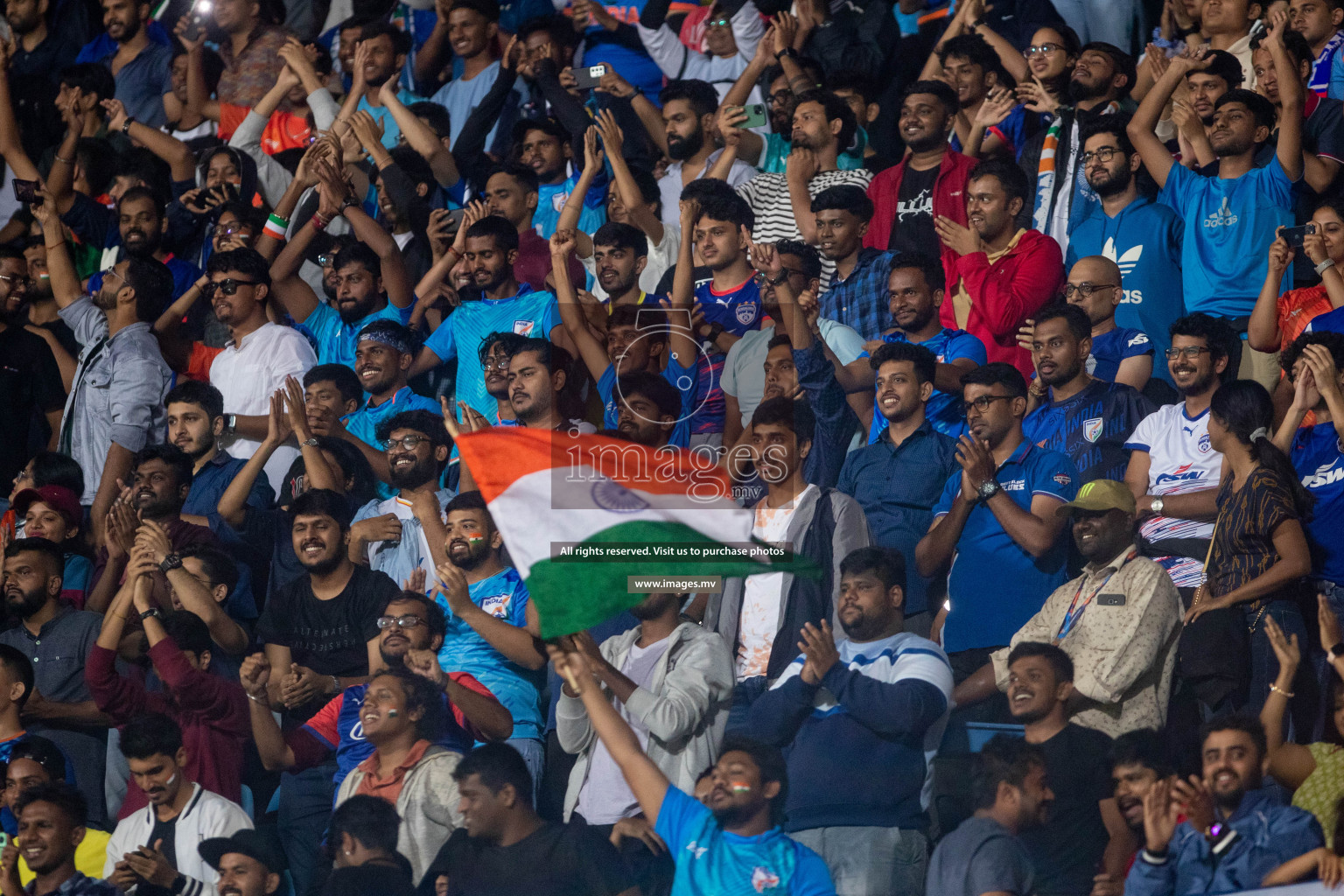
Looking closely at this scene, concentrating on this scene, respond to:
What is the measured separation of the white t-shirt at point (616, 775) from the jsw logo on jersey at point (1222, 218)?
3.23 m

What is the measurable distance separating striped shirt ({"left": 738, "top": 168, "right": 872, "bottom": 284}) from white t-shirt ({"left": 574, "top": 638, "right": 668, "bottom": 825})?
109 inches

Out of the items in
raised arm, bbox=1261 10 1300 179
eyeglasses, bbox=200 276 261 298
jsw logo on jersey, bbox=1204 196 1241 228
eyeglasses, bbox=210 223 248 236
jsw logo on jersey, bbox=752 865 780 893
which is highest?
raised arm, bbox=1261 10 1300 179

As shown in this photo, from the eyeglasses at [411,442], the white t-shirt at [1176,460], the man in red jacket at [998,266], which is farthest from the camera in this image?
the eyeglasses at [411,442]

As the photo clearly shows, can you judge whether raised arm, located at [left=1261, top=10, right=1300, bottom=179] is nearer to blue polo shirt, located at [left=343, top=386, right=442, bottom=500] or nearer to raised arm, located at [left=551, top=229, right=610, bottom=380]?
raised arm, located at [left=551, top=229, right=610, bottom=380]

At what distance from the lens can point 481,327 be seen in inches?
313

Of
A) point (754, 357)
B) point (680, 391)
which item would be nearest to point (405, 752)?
point (680, 391)

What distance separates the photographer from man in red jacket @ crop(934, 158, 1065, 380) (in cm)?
711

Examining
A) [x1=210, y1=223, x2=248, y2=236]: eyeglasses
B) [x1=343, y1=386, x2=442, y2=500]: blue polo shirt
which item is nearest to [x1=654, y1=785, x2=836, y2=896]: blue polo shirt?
[x1=343, y1=386, x2=442, y2=500]: blue polo shirt

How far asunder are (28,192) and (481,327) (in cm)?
340

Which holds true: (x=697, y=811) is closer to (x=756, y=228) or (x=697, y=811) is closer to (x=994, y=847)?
(x=994, y=847)

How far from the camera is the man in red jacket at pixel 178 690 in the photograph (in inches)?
254

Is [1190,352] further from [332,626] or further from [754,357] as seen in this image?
[332,626]

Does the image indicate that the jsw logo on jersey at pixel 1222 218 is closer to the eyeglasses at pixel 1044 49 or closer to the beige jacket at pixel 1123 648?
the eyeglasses at pixel 1044 49

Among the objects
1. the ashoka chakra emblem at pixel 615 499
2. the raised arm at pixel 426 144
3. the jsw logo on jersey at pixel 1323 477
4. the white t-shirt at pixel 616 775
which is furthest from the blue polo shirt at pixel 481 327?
the jsw logo on jersey at pixel 1323 477
